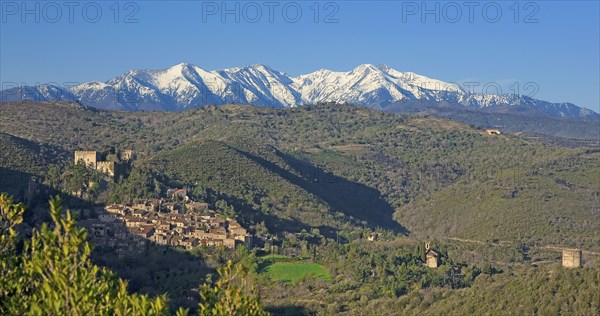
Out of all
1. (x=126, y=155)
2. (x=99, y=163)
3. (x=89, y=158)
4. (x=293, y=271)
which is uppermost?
(x=126, y=155)

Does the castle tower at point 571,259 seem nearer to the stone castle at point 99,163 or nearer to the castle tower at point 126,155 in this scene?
the stone castle at point 99,163

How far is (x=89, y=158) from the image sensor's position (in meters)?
60.9

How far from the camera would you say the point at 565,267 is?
1499 inches

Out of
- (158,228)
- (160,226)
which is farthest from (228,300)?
(160,226)

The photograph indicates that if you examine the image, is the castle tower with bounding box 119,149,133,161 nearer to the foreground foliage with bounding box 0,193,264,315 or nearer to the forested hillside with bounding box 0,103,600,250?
the forested hillside with bounding box 0,103,600,250

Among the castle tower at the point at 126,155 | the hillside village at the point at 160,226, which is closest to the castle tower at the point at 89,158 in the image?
the castle tower at the point at 126,155

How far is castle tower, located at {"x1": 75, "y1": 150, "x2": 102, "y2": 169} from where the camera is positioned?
60406 mm

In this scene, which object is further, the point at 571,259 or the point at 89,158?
the point at 89,158

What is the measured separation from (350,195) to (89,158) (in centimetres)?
2939

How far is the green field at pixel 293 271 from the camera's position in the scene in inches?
1740

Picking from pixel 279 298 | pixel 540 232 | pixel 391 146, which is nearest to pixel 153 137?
pixel 391 146

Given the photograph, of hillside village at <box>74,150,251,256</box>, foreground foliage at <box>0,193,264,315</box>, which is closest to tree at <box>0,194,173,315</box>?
foreground foliage at <box>0,193,264,315</box>

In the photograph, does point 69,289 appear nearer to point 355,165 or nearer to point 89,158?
point 89,158

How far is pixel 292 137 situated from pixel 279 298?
74.5 metres
